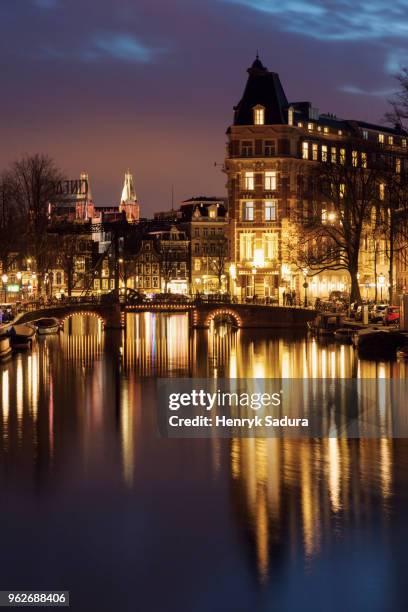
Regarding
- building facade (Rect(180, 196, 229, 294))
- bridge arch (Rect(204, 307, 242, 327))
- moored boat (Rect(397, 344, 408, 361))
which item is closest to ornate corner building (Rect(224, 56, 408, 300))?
bridge arch (Rect(204, 307, 242, 327))

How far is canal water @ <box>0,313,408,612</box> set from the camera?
81.1ft

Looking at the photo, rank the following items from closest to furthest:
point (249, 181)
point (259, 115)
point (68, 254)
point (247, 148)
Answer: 1. point (247, 148)
2. point (259, 115)
3. point (249, 181)
4. point (68, 254)

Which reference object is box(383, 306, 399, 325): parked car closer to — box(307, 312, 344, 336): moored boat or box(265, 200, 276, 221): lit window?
box(307, 312, 344, 336): moored boat

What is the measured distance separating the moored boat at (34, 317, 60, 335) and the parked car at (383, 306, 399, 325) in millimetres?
33618

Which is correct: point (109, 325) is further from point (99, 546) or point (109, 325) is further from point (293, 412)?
point (99, 546)

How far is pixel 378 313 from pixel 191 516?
58516mm

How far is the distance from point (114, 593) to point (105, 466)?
12917 millimetres

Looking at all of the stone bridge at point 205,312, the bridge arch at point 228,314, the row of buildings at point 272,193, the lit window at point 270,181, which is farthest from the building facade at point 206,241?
the bridge arch at point 228,314

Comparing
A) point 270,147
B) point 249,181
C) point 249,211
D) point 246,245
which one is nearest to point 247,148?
point 270,147

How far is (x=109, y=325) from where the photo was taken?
113 metres

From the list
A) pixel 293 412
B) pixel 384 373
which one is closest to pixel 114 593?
pixel 293 412

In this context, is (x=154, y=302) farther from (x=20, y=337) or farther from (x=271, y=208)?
(x=20, y=337)

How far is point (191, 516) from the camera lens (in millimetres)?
30625

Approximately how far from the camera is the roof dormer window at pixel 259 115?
381 feet
